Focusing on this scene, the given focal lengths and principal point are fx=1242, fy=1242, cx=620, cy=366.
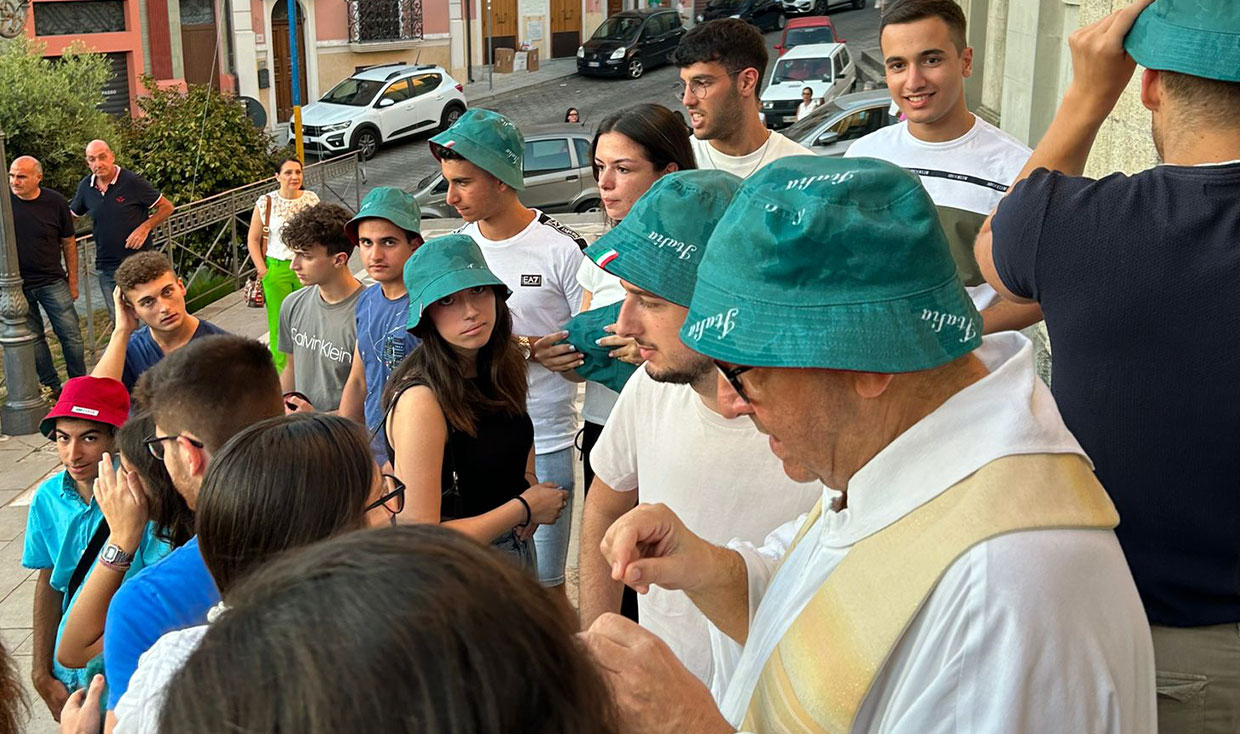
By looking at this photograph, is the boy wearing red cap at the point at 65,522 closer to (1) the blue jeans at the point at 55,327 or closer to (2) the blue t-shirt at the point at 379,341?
(2) the blue t-shirt at the point at 379,341

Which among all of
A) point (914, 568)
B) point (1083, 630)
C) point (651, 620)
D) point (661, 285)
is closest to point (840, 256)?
point (914, 568)

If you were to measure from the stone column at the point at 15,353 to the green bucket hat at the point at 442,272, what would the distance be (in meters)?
6.52

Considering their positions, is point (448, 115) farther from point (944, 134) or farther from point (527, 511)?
point (527, 511)

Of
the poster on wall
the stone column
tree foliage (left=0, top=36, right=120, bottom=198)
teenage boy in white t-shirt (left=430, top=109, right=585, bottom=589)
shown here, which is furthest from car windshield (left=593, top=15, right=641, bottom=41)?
teenage boy in white t-shirt (left=430, top=109, right=585, bottom=589)

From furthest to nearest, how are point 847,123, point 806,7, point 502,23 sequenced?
point 806,7 < point 502,23 < point 847,123

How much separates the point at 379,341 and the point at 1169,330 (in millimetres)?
3281

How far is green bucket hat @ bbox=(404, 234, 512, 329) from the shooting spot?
3.76 meters

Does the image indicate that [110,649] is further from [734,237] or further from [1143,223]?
[1143,223]

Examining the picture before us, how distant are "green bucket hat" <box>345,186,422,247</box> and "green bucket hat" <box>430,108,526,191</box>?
0.43 metres

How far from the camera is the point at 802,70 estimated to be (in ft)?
82.1

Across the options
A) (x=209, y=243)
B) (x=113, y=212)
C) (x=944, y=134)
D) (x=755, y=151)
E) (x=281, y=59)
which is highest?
(x=281, y=59)

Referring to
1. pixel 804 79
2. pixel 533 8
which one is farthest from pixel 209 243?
pixel 533 8

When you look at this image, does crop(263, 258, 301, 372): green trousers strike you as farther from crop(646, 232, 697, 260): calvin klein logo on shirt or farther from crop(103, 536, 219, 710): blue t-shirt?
crop(646, 232, 697, 260): calvin klein logo on shirt

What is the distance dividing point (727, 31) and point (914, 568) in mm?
3992
